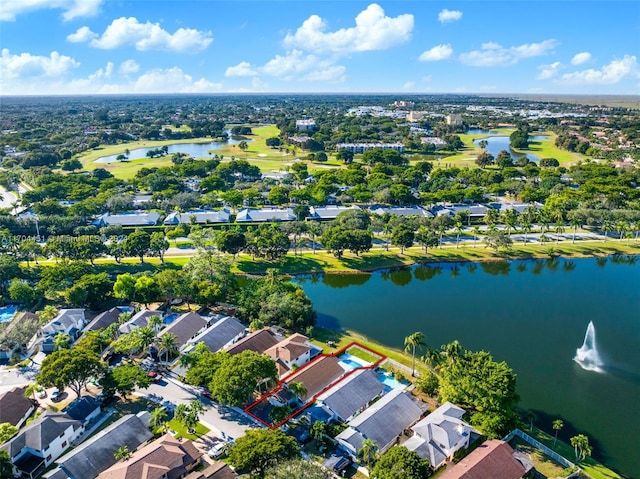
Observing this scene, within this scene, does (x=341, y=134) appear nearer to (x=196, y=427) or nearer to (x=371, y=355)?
(x=371, y=355)

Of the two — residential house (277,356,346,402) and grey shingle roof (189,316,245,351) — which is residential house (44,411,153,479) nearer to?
grey shingle roof (189,316,245,351)

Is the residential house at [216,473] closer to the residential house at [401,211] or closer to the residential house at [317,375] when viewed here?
the residential house at [317,375]

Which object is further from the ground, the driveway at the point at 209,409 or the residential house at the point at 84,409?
the residential house at the point at 84,409

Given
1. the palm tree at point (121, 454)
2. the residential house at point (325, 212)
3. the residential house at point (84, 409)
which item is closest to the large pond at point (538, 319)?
the residential house at point (325, 212)

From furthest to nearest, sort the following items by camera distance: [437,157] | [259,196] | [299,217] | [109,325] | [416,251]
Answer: [437,157]
[259,196]
[299,217]
[416,251]
[109,325]

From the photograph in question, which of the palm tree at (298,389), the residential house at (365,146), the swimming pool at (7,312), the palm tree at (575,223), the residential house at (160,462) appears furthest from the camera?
the residential house at (365,146)

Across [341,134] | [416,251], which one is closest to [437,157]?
[341,134]
